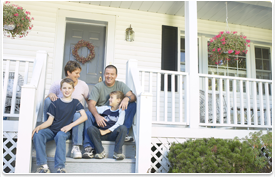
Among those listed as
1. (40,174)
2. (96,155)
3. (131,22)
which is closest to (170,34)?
(131,22)

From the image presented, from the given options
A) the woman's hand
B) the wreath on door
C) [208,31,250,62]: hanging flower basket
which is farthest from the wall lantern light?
the woman's hand

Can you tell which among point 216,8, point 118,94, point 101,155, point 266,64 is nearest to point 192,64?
Result: point 118,94

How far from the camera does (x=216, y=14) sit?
588 cm

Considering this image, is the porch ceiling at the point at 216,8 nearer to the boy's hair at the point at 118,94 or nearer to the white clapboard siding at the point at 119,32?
the white clapboard siding at the point at 119,32

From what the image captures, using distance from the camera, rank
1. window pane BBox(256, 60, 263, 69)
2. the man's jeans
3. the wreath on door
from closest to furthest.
Result: the man's jeans
the wreath on door
window pane BBox(256, 60, 263, 69)

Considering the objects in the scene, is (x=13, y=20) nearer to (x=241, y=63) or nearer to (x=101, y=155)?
(x=101, y=155)

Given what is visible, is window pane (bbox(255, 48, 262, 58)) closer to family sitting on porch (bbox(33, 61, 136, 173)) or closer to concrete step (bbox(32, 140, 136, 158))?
family sitting on porch (bbox(33, 61, 136, 173))

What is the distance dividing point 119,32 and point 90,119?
2965mm

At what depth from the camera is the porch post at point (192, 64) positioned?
4.11 metres

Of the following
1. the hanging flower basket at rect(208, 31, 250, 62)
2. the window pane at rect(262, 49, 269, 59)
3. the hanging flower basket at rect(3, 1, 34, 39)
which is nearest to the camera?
the hanging flower basket at rect(3, 1, 34, 39)

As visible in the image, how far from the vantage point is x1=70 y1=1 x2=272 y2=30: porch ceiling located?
5402 mm

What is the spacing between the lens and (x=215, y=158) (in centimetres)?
291

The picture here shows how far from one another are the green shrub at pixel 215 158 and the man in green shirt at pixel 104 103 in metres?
0.66

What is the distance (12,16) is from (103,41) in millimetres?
2025
